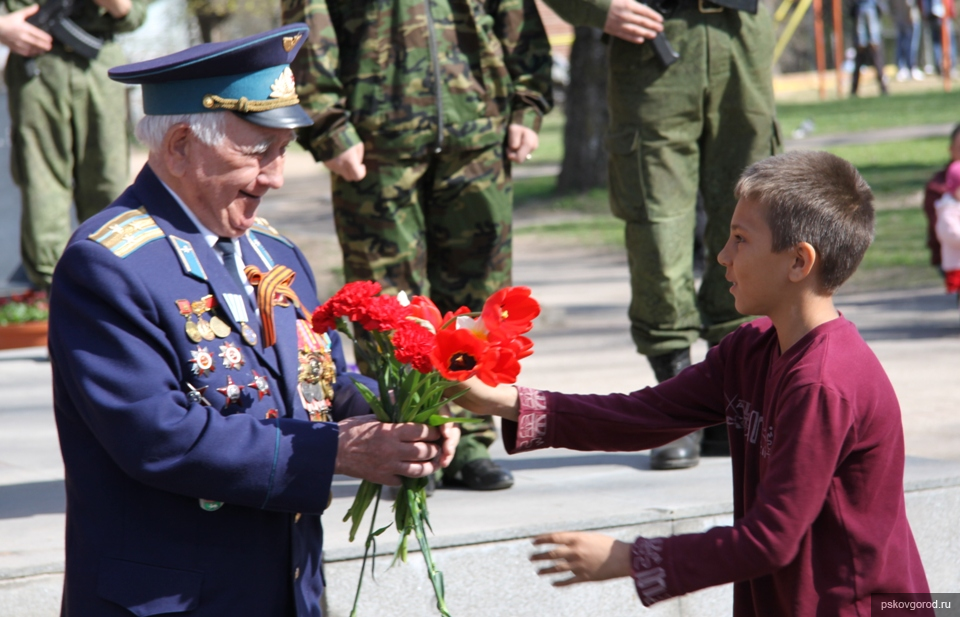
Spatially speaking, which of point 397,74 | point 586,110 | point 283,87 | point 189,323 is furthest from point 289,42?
point 586,110

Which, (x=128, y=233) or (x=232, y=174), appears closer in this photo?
(x=128, y=233)

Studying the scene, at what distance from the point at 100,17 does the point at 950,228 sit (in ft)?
17.8

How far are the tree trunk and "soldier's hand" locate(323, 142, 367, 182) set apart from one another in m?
12.1

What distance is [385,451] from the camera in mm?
2377

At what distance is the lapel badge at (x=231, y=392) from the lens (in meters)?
2.41

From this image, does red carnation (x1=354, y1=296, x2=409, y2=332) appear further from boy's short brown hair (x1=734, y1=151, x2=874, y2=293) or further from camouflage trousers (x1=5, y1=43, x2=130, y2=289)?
camouflage trousers (x1=5, y1=43, x2=130, y2=289)

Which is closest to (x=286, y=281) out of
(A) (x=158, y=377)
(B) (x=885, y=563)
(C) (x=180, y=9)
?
(A) (x=158, y=377)

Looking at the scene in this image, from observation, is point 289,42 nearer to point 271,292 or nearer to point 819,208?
point 271,292

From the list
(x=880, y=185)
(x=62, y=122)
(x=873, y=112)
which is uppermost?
(x=62, y=122)

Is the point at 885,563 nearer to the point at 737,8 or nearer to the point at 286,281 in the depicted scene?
the point at 286,281

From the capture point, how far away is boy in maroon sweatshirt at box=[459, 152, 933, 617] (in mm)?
2164

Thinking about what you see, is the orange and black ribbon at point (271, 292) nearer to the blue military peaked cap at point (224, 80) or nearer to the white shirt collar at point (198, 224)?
the white shirt collar at point (198, 224)

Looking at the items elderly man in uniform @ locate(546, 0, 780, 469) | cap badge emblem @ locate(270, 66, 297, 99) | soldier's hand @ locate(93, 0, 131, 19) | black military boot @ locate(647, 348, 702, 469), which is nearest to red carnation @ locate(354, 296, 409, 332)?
cap badge emblem @ locate(270, 66, 297, 99)

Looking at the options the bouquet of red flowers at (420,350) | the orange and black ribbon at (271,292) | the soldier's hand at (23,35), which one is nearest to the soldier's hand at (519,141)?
the orange and black ribbon at (271,292)
